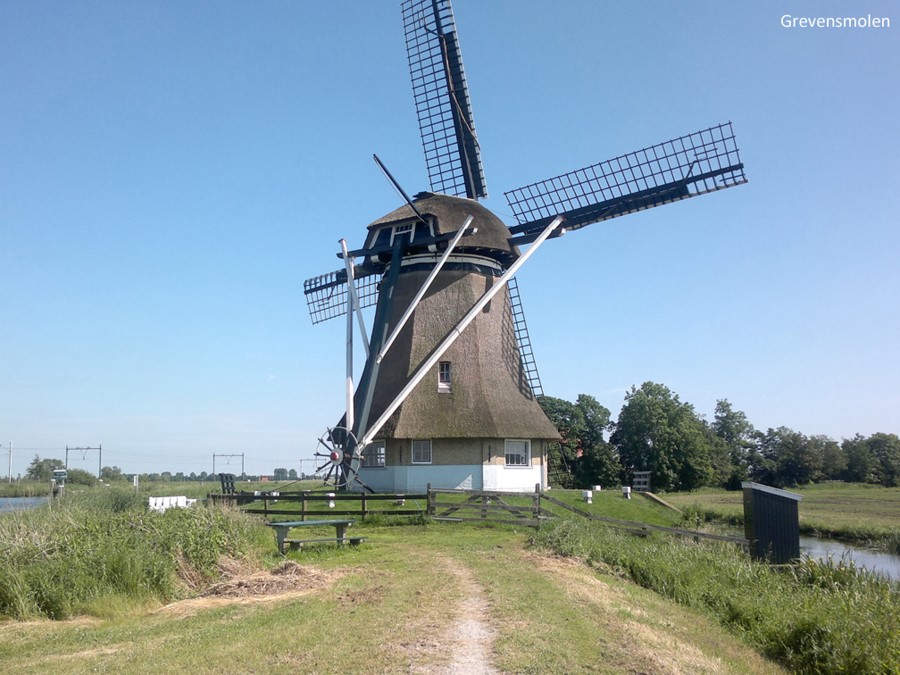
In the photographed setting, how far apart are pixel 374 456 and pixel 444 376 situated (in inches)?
145

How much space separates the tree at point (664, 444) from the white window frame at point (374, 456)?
111ft

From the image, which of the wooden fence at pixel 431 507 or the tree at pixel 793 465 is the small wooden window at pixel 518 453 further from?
the tree at pixel 793 465

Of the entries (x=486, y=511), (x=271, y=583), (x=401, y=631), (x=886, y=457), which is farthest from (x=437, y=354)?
(x=886, y=457)

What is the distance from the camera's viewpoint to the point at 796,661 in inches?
387

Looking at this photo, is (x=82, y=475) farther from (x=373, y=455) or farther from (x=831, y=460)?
(x=831, y=460)

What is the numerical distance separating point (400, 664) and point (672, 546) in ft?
31.8

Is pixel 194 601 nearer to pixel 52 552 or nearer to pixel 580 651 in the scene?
pixel 52 552

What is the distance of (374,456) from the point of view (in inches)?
1016

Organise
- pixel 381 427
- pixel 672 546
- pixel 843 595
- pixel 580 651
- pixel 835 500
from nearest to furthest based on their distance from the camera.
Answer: pixel 580 651, pixel 843 595, pixel 672 546, pixel 381 427, pixel 835 500

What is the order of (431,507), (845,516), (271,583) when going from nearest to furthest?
(271,583) < (431,507) < (845,516)

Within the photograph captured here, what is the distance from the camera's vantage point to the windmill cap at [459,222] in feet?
88.5

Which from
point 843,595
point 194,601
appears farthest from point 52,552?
point 843,595

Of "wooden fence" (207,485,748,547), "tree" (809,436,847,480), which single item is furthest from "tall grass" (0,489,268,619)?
"tree" (809,436,847,480)

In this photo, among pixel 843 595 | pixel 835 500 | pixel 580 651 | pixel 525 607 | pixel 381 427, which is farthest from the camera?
pixel 835 500
